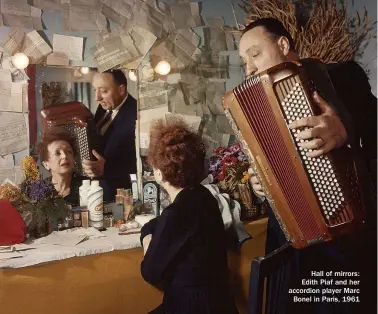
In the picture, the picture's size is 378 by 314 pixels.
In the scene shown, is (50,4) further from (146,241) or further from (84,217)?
(146,241)

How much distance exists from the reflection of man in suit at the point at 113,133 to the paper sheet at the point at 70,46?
0.37 ft

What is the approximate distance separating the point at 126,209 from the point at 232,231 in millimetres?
473

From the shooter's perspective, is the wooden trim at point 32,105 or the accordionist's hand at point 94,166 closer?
the wooden trim at point 32,105

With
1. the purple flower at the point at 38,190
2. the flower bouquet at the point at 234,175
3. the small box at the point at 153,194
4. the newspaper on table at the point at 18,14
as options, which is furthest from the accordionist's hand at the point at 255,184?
the newspaper on table at the point at 18,14

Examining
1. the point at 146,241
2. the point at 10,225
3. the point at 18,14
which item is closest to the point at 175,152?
the point at 146,241

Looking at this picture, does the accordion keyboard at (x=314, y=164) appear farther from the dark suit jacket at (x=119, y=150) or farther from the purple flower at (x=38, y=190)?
the purple flower at (x=38, y=190)

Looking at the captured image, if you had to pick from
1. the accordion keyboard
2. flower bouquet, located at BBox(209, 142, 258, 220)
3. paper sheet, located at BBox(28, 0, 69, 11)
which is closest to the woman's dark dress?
flower bouquet, located at BBox(209, 142, 258, 220)

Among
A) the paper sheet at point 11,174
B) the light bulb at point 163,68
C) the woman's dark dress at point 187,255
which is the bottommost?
the woman's dark dress at point 187,255

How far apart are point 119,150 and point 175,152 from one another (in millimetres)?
233

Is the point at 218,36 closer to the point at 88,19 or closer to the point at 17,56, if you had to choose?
the point at 88,19

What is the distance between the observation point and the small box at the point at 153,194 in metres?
1.93

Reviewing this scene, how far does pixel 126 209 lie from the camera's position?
1.94 m

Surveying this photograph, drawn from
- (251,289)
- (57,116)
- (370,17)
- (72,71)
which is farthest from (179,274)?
(370,17)

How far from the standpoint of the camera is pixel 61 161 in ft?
6.03
